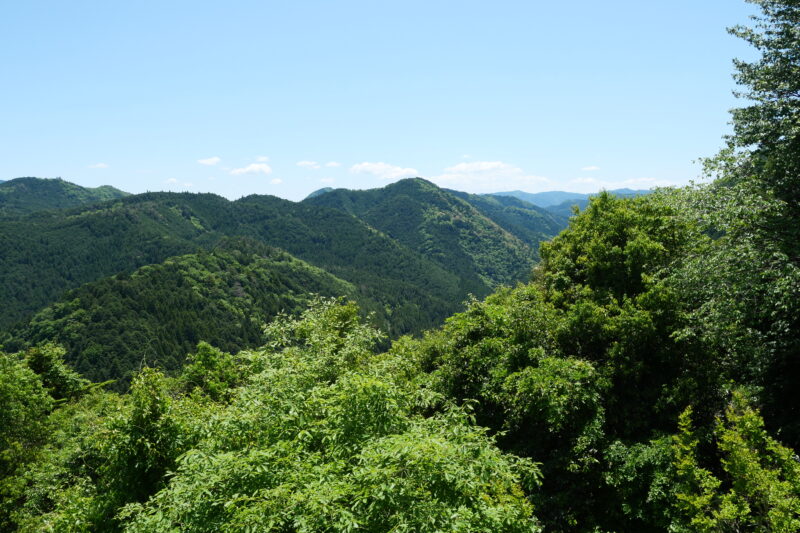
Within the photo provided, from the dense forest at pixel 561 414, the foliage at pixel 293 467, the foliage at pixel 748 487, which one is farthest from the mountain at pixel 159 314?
the foliage at pixel 748 487

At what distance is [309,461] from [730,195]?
17.2 metres

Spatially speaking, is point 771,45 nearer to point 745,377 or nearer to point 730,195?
point 730,195

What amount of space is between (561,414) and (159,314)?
159719 millimetres

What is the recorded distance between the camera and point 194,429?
12992 millimetres

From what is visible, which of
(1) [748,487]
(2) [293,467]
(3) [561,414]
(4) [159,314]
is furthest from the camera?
(4) [159,314]

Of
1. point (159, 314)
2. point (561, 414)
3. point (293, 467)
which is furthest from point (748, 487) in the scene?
point (159, 314)

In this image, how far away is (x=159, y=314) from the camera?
147 meters

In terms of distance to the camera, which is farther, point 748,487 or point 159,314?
point 159,314

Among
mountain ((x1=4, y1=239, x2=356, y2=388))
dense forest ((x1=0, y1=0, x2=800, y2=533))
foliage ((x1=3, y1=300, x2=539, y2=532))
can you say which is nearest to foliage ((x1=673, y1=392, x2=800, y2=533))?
dense forest ((x1=0, y1=0, x2=800, y2=533))

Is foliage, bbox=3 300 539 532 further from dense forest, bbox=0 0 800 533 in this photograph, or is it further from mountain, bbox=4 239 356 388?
mountain, bbox=4 239 356 388

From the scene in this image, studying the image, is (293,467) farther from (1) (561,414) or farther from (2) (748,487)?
(2) (748,487)

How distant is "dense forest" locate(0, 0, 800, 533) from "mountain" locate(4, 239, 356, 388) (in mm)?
98541

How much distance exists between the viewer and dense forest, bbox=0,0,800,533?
9039 millimetres

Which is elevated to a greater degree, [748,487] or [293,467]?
[293,467]
